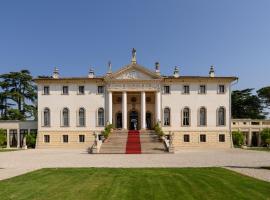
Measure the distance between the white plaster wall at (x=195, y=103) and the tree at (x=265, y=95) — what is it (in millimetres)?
29887

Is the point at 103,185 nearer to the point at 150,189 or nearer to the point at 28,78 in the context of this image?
the point at 150,189

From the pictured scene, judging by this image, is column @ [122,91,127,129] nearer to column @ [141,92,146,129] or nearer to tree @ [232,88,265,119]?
column @ [141,92,146,129]

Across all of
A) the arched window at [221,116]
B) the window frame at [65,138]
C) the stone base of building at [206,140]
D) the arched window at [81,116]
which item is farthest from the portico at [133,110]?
the arched window at [221,116]

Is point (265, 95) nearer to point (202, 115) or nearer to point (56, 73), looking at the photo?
point (202, 115)

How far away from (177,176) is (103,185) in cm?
408

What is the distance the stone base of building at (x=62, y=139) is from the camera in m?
43.2

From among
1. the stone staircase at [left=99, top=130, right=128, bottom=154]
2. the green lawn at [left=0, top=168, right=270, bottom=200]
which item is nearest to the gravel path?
the green lawn at [left=0, top=168, right=270, bottom=200]

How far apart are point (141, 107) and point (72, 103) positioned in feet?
32.9

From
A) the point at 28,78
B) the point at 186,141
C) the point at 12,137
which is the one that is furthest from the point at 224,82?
the point at 28,78

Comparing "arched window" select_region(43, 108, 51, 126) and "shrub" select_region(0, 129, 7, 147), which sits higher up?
"arched window" select_region(43, 108, 51, 126)

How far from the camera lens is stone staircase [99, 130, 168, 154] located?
32.4m

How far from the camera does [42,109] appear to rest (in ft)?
143

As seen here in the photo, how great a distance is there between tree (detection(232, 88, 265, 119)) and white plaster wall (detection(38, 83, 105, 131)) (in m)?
38.0

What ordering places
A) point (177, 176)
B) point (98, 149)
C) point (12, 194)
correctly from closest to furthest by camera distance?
point (12, 194), point (177, 176), point (98, 149)
